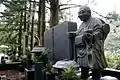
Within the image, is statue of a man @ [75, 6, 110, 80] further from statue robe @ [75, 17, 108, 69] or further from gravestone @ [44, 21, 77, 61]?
gravestone @ [44, 21, 77, 61]

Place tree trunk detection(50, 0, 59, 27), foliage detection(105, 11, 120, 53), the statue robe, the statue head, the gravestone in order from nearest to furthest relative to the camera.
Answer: the statue robe → the statue head → the gravestone → tree trunk detection(50, 0, 59, 27) → foliage detection(105, 11, 120, 53)

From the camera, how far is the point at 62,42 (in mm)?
6348

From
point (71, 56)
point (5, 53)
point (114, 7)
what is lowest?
point (5, 53)

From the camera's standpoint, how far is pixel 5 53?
1631 centimetres

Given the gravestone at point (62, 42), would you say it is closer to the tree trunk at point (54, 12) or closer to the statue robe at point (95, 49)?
the statue robe at point (95, 49)

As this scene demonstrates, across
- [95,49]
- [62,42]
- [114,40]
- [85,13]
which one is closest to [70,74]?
[95,49]

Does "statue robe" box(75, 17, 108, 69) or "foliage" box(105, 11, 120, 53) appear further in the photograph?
"foliage" box(105, 11, 120, 53)

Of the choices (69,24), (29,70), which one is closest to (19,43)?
(29,70)

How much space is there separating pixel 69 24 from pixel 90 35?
149 centimetres

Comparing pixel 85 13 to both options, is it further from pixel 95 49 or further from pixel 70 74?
pixel 70 74

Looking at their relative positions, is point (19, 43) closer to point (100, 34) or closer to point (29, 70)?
point (29, 70)

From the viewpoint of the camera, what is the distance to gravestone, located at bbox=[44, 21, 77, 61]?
564cm

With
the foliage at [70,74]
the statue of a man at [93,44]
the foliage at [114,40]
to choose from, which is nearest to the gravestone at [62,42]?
the foliage at [70,74]

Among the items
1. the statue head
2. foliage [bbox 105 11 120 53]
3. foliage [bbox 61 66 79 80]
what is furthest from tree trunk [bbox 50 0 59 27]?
foliage [bbox 61 66 79 80]
